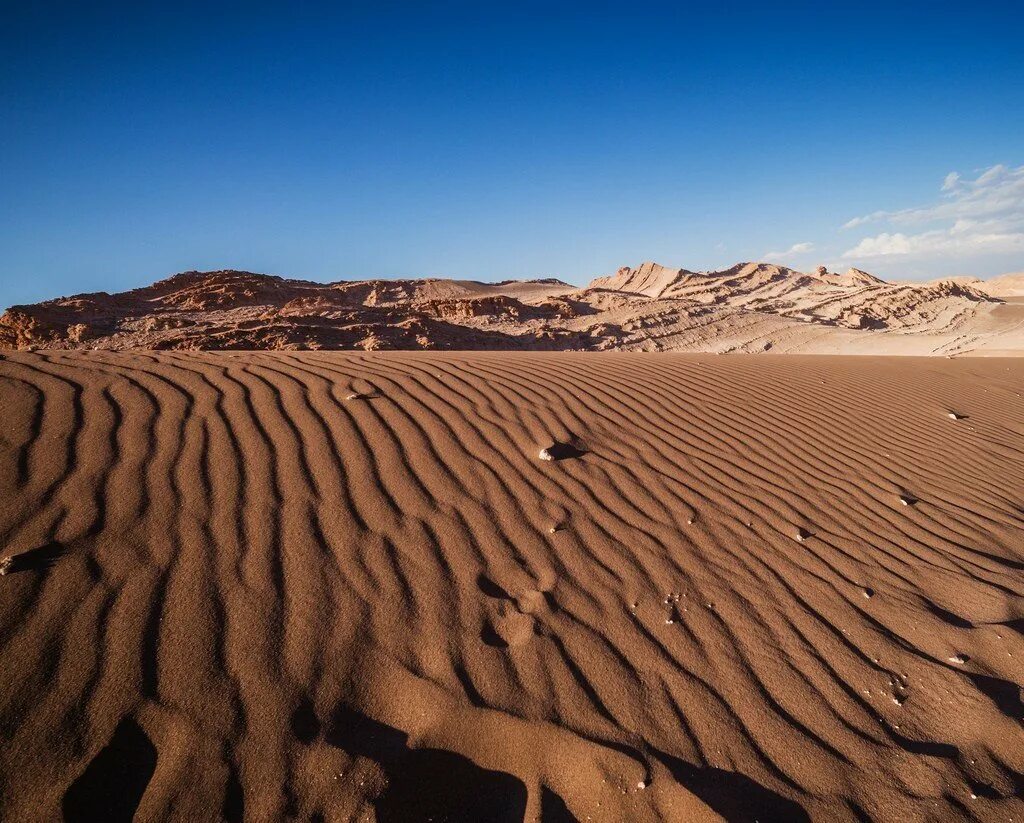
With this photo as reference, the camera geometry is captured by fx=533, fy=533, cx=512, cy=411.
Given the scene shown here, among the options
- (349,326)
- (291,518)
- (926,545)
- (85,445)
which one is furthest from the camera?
(349,326)

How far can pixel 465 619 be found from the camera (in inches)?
86.6

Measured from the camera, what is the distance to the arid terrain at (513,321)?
40.4 feet

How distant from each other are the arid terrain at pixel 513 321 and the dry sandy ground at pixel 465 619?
26.2 feet

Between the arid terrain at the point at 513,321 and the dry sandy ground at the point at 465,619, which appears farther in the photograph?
the arid terrain at the point at 513,321

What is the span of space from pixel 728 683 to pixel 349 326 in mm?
12763

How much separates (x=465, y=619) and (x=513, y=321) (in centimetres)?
1738

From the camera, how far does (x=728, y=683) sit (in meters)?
2.09

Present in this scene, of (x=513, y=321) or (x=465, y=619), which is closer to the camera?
(x=465, y=619)

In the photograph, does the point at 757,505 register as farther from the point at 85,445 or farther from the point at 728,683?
the point at 85,445

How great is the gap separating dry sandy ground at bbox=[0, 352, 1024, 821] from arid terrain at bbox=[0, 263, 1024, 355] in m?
7.99

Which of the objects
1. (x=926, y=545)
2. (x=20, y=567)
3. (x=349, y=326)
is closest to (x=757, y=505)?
(x=926, y=545)

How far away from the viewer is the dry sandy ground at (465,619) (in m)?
1.63

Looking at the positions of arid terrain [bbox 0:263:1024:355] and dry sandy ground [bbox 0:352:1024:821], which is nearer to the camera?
dry sandy ground [bbox 0:352:1024:821]

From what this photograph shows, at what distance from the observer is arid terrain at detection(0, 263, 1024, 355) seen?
1233cm
